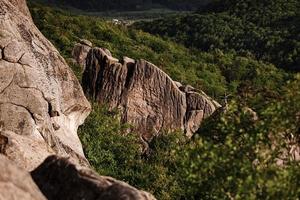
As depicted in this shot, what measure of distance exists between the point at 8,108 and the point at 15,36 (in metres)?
6.15

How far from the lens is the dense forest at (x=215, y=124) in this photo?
28.3 m

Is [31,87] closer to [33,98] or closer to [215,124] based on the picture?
[33,98]

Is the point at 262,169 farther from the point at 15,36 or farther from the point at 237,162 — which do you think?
the point at 15,36

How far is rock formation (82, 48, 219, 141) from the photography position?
262 feet

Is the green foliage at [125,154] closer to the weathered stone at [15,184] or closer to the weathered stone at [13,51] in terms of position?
the weathered stone at [13,51]

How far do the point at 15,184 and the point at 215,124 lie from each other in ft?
56.8

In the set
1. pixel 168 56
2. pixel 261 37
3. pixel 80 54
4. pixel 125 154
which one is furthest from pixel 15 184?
pixel 261 37

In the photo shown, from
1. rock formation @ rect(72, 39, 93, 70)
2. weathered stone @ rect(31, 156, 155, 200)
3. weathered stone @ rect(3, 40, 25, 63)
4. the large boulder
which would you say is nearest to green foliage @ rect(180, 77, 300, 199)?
weathered stone @ rect(31, 156, 155, 200)

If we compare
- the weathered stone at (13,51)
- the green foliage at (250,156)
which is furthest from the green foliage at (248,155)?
the weathered stone at (13,51)

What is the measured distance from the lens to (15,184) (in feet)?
84.4

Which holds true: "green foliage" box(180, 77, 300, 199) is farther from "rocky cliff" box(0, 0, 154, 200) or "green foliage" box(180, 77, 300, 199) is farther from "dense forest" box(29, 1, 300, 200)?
"rocky cliff" box(0, 0, 154, 200)

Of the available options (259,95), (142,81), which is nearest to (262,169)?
(259,95)

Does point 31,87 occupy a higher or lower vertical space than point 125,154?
higher

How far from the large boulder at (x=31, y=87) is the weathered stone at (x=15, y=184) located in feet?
70.6
